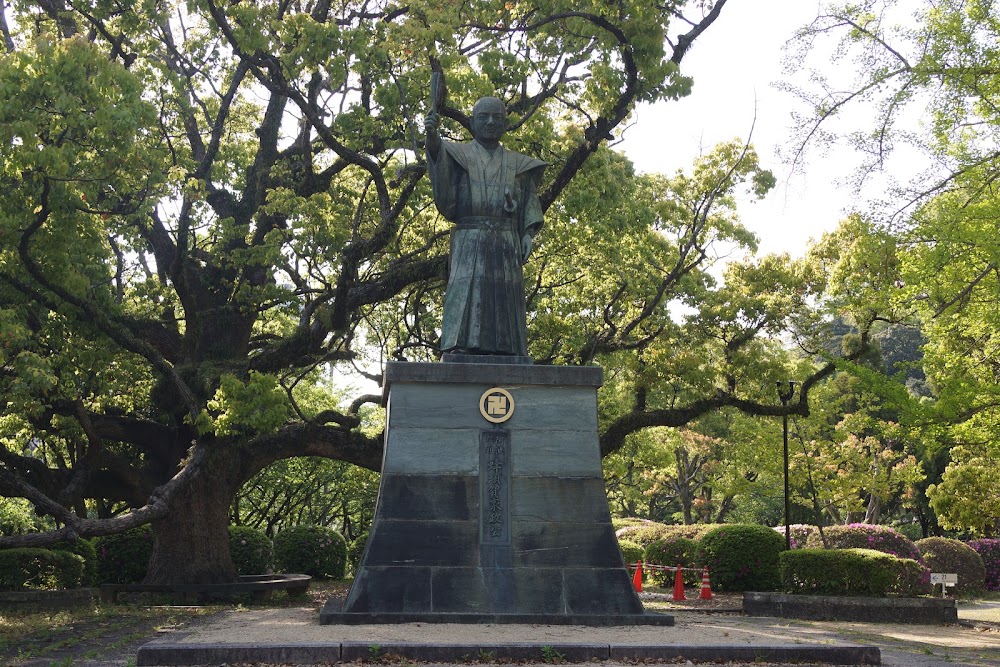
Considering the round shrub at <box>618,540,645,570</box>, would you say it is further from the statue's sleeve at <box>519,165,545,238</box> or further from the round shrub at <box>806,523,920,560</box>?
the statue's sleeve at <box>519,165,545,238</box>

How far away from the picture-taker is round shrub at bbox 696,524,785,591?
2108 cm

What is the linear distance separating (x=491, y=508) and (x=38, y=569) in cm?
1000

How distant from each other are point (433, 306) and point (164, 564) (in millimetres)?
8138

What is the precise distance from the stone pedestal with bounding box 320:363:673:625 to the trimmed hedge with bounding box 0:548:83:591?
8.72 m

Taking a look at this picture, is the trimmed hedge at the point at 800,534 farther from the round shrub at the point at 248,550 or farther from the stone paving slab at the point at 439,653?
the stone paving slab at the point at 439,653

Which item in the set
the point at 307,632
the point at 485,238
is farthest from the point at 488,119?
the point at 307,632

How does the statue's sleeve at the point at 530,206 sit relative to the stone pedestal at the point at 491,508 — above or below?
above

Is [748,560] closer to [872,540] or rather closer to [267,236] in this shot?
[872,540]

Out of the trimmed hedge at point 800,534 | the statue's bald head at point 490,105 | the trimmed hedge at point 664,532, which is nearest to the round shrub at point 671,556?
the trimmed hedge at point 664,532

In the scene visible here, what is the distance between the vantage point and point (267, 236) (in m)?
16.5

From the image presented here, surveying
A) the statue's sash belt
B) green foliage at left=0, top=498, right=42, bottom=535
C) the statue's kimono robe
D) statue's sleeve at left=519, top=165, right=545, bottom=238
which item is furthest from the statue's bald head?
green foliage at left=0, top=498, right=42, bottom=535

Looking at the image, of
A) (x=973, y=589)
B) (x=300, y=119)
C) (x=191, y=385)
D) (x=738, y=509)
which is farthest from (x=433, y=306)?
(x=738, y=509)

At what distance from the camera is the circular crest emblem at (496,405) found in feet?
34.1

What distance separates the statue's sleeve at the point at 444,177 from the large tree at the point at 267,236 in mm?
3804
